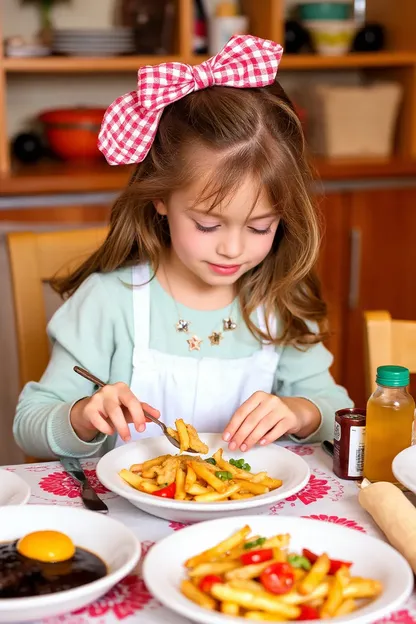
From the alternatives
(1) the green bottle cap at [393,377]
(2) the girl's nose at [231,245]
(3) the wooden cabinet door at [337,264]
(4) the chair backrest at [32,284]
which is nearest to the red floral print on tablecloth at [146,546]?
(1) the green bottle cap at [393,377]

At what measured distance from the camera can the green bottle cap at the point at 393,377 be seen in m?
0.99

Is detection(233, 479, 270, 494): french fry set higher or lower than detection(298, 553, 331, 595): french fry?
lower

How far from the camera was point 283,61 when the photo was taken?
2.76 metres

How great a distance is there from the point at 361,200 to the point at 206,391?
5.02 ft

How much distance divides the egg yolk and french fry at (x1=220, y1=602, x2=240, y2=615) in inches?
6.5

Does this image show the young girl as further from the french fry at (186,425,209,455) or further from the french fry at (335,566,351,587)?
the french fry at (335,566,351,587)

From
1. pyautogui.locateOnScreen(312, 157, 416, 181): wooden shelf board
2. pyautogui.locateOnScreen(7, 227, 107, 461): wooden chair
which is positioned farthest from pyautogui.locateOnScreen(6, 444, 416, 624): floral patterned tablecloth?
pyautogui.locateOnScreen(312, 157, 416, 181): wooden shelf board

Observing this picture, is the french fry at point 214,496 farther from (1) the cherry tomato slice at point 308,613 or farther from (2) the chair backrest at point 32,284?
(2) the chair backrest at point 32,284

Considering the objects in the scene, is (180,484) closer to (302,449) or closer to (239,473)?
(239,473)

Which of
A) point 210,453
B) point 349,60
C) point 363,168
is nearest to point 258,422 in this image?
point 210,453

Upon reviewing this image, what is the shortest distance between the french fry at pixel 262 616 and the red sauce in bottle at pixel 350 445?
1.22ft

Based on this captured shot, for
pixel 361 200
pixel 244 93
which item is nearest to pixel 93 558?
pixel 244 93

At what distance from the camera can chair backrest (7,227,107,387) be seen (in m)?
1.58

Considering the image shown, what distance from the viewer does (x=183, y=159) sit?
1.29 metres
